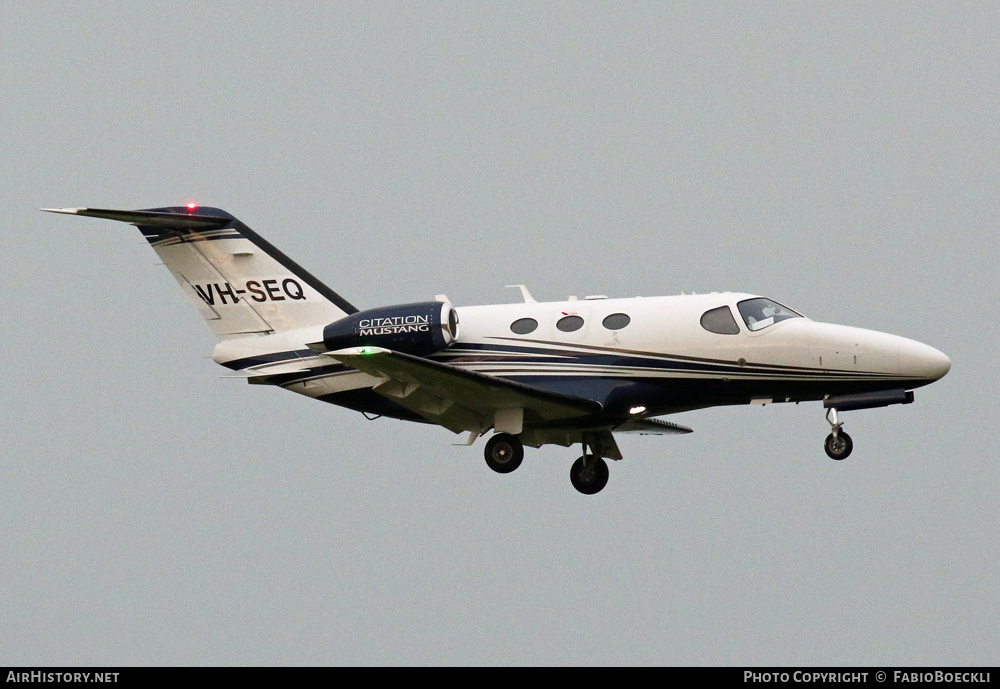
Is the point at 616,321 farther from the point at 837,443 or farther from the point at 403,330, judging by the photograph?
the point at 837,443

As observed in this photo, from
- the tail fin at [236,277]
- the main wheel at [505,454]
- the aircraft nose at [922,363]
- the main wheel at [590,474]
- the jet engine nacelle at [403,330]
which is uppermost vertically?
the tail fin at [236,277]

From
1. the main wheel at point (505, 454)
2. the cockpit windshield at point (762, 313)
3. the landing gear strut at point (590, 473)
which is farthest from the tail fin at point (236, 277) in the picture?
the cockpit windshield at point (762, 313)

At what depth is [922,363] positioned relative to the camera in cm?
2133

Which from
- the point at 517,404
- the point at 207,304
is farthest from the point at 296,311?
the point at 517,404

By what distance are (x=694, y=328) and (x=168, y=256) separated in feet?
31.6

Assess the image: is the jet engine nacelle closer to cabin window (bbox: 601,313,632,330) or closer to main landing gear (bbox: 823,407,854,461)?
cabin window (bbox: 601,313,632,330)

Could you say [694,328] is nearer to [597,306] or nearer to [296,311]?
[597,306]

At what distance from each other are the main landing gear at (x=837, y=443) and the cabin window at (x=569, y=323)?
445cm

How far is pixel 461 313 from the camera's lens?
23.4 meters

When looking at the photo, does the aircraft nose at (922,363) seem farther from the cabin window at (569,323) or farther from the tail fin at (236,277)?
the tail fin at (236,277)

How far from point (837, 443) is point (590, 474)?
4.93 m

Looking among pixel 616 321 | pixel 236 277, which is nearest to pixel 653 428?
pixel 616 321

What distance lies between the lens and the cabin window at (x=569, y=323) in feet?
74.3

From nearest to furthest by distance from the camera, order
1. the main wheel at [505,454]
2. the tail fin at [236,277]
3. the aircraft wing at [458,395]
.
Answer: the aircraft wing at [458,395] → the main wheel at [505,454] → the tail fin at [236,277]
